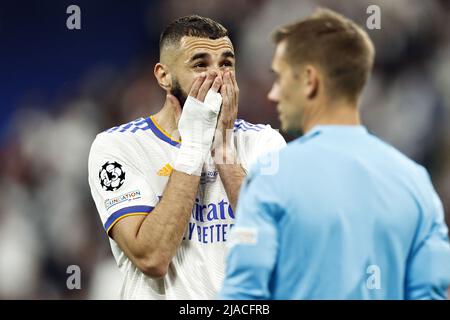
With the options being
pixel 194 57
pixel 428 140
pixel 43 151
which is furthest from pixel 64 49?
pixel 428 140

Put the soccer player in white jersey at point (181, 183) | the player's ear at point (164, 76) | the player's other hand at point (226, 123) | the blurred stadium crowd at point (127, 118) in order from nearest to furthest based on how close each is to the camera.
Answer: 1. the soccer player in white jersey at point (181, 183)
2. the player's other hand at point (226, 123)
3. the player's ear at point (164, 76)
4. the blurred stadium crowd at point (127, 118)

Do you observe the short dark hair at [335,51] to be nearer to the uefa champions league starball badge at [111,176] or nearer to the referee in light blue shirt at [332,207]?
the referee in light blue shirt at [332,207]

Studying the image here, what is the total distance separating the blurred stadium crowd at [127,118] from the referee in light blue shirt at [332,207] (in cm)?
309

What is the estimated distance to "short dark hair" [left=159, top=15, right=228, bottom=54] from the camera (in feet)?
11.2

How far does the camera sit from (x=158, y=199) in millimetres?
3137

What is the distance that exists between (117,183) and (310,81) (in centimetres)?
130

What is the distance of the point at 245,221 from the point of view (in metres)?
1.96

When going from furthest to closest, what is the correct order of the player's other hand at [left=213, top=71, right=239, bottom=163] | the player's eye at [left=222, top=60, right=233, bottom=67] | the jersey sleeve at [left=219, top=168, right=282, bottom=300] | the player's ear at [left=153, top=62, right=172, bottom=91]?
1. the player's ear at [left=153, top=62, right=172, bottom=91]
2. the player's eye at [left=222, top=60, right=233, bottom=67]
3. the player's other hand at [left=213, top=71, right=239, bottom=163]
4. the jersey sleeve at [left=219, top=168, right=282, bottom=300]

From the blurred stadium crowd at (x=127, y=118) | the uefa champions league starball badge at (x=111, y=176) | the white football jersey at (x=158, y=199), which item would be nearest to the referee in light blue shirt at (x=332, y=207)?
the white football jersey at (x=158, y=199)

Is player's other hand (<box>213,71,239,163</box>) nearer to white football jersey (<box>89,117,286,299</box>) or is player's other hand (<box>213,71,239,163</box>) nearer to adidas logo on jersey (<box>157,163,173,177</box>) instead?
white football jersey (<box>89,117,286,299</box>)

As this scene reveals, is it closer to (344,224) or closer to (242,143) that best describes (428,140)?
(242,143)

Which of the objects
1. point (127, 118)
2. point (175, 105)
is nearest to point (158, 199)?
point (175, 105)

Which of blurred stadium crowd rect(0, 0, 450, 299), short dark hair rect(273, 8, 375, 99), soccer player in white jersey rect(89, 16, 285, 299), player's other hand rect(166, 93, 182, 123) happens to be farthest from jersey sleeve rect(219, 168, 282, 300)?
blurred stadium crowd rect(0, 0, 450, 299)

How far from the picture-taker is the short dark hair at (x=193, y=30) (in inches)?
134
